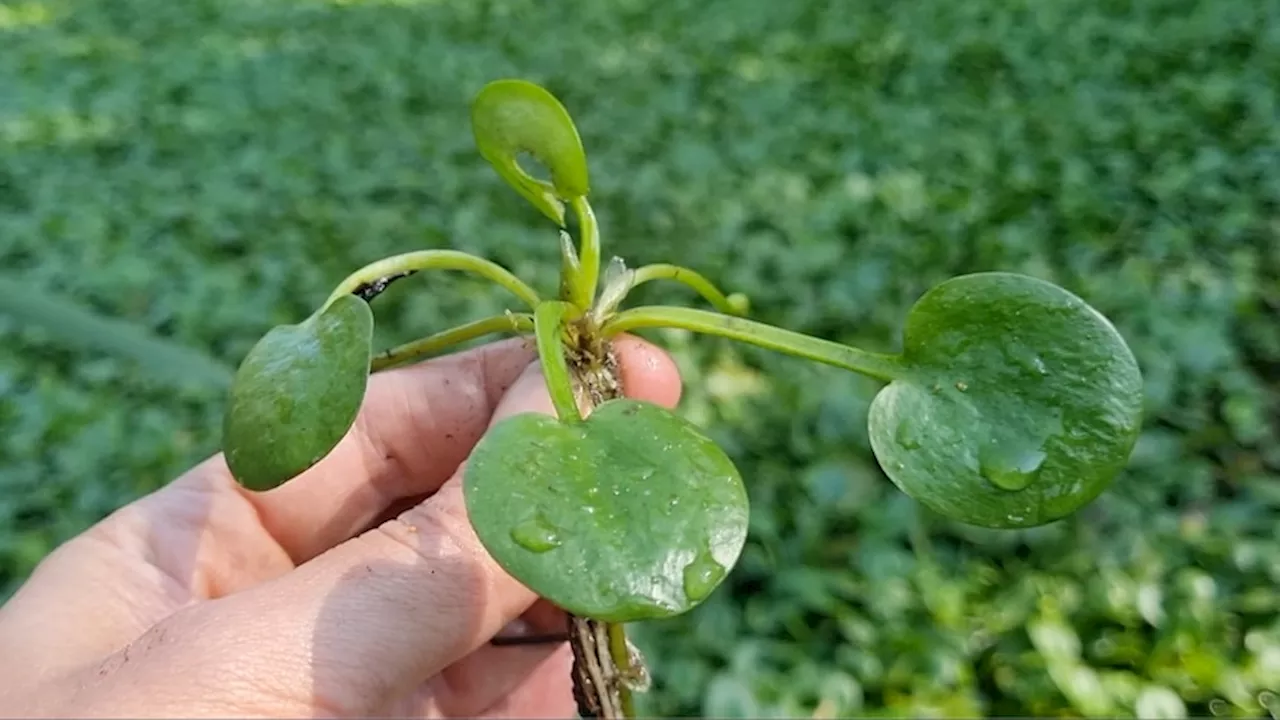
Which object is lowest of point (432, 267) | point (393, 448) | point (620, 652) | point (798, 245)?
point (798, 245)

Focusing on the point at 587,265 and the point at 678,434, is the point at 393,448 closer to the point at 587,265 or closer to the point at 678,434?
the point at 587,265

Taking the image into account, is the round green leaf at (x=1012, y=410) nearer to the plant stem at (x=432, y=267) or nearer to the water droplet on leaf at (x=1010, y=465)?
the water droplet on leaf at (x=1010, y=465)

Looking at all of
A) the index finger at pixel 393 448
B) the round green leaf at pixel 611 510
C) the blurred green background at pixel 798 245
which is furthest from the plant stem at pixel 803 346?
the blurred green background at pixel 798 245

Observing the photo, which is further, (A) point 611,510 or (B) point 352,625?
(B) point 352,625

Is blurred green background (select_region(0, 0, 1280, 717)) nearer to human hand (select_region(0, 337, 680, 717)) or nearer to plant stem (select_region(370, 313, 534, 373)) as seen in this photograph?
human hand (select_region(0, 337, 680, 717))

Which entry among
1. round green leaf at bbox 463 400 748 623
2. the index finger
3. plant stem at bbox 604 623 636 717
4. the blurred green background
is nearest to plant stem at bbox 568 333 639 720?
plant stem at bbox 604 623 636 717

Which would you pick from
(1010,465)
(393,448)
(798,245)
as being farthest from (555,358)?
(798,245)
